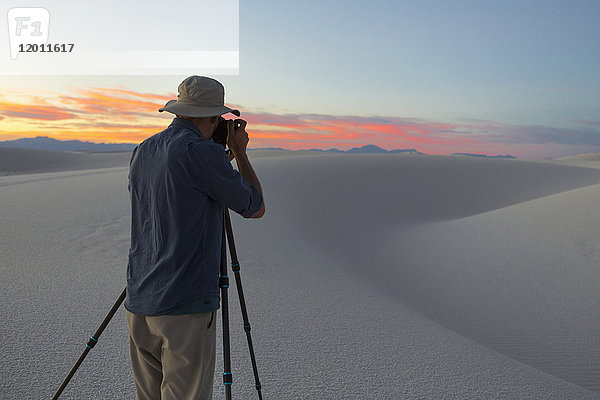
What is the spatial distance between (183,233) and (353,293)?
403 cm

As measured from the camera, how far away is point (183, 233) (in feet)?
5.93

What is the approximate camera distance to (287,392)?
10.1ft

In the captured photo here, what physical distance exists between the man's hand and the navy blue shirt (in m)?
0.20

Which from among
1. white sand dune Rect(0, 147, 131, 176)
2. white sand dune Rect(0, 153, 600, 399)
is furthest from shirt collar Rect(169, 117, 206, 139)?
white sand dune Rect(0, 147, 131, 176)

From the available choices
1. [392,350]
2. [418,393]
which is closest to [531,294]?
[392,350]

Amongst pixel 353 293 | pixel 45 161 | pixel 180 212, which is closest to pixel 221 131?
pixel 180 212

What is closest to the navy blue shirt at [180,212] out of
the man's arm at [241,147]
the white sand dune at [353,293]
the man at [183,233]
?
the man at [183,233]

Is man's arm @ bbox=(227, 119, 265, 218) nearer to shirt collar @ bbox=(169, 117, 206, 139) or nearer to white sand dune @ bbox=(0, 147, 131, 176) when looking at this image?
shirt collar @ bbox=(169, 117, 206, 139)

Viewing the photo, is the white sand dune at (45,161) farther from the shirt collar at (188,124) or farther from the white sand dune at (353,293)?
the shirt collar at (188,124)

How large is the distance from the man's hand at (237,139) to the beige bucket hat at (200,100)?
11cm

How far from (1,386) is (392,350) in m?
2.93

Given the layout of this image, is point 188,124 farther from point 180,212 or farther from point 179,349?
point 179,349

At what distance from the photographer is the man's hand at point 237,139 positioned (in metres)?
2.06

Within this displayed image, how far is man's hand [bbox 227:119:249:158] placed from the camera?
2059 mm
